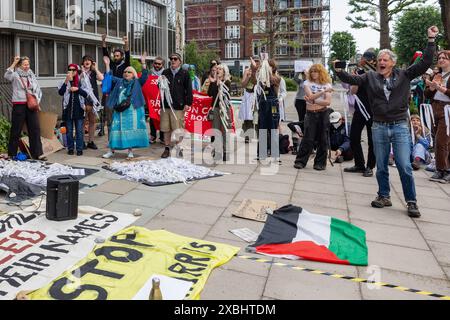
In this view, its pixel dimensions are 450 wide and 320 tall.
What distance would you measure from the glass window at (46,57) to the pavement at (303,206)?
29.0ft

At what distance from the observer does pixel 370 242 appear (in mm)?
4590

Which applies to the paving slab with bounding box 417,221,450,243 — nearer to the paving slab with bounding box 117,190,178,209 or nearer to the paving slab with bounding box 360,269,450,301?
the paving slab with bounding box 360,269,450,301

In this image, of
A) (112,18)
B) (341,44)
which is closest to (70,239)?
(112,18)

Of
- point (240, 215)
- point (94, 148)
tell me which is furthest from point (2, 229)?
point (94, 148)

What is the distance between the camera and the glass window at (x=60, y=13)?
16653 mm

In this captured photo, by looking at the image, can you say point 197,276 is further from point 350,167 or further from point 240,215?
point 350,167

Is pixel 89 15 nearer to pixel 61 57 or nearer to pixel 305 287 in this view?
pixel 61 57

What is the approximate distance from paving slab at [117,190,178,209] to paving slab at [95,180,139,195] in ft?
0.52

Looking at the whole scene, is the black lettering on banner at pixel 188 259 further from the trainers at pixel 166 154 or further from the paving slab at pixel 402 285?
the trainers at pixel 166 154

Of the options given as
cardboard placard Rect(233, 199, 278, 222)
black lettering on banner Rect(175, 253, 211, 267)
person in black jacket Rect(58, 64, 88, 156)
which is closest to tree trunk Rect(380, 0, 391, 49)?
person in black jacket Rect(58, 64, 88, 156)

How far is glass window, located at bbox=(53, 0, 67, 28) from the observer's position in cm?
1665

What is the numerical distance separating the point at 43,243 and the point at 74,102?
16.3 feet

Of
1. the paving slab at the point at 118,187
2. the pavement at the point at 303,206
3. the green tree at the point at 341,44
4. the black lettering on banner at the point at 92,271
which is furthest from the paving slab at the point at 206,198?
the green tree at the point at 341,44

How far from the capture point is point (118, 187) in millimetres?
6391
